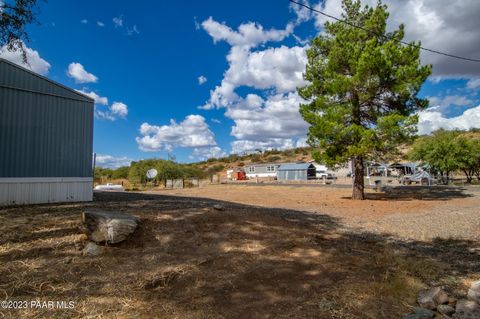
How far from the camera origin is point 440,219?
450 inches

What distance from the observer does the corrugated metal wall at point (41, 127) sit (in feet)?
35.0

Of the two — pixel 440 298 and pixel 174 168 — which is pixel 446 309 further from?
pixel 174 168

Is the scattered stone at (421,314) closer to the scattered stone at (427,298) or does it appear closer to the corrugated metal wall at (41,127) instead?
the scattered stone at (427,298)

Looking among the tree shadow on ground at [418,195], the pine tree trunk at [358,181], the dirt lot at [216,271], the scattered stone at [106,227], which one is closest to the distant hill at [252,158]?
the tree shadow on ground at [418,195]

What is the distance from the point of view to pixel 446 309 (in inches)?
156

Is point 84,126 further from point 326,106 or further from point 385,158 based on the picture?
point 385,158

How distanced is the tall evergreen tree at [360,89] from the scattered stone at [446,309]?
12.6 meters

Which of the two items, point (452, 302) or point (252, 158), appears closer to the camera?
point (452, 302)

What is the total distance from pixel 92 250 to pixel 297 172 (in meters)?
51.5

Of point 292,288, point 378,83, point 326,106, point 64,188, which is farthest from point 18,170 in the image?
point 378,83

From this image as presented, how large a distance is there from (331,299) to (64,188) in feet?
35.6

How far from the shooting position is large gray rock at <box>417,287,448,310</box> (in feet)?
13.3

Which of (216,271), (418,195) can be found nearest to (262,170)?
(418,195)

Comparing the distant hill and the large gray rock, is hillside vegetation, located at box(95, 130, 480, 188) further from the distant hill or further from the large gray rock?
the distant hill
